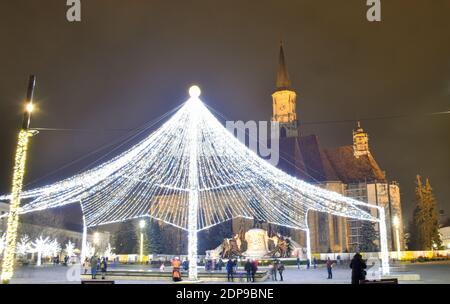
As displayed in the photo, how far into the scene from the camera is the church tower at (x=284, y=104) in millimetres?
67125

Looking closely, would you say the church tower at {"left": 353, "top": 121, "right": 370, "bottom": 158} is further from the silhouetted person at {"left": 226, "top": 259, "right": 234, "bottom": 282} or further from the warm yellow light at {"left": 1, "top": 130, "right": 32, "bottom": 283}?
the warm yellow light at {"left": 1, "top": 130, "right": 32, "bottom": 283}

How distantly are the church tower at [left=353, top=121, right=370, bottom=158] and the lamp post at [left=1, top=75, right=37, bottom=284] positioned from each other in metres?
53.5

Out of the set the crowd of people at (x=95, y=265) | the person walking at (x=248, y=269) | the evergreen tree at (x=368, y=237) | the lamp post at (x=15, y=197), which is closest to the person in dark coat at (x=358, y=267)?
the person walking at (x=248, y=269)

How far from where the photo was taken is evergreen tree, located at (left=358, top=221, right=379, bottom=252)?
46156 millimetres

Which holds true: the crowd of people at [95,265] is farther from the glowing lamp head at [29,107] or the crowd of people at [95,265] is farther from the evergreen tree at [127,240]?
the evergreen tree at [127,240]

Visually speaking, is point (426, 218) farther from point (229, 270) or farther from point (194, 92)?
point (194, 92)

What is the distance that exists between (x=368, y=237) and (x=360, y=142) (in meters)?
19.0

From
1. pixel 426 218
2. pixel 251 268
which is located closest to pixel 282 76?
pixel 426 218

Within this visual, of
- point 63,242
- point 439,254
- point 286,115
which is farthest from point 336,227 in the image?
point 63,242

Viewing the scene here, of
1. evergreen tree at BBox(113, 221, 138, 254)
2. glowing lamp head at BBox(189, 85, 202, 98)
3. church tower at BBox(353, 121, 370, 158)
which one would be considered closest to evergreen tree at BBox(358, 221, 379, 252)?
church tower at BBox(353, 121, 370, 158)

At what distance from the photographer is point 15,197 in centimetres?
1191

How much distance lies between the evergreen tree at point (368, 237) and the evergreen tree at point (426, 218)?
9.50m
